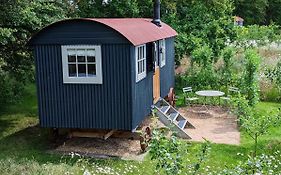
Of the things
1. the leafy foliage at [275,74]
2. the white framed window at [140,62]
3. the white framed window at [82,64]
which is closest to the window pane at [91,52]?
the white framed window at [82,64]

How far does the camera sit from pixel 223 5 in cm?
1873

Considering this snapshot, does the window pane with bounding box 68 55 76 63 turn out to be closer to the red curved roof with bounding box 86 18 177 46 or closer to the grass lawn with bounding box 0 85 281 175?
the red curved roof with bounding box 86 18 177 46

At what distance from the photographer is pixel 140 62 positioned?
33.2ft

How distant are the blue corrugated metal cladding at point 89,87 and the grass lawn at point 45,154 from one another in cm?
90

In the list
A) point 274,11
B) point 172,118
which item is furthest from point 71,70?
point 274,11

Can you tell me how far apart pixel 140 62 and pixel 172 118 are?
96.5 inches

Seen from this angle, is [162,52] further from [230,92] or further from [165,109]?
[230,92]

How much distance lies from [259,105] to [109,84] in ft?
24.6

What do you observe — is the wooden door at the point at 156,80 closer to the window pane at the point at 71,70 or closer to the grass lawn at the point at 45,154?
the grass lawn at the point at 45,154

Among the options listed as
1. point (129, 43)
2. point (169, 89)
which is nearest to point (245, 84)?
point (169, 89)

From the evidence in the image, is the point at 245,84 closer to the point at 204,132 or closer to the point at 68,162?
the point at 204,132

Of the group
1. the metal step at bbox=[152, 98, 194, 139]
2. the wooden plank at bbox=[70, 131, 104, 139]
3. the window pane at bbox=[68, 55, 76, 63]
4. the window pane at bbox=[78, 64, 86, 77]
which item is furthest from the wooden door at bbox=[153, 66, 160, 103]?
the window pane at bbox=[68, 55, 76, 63]

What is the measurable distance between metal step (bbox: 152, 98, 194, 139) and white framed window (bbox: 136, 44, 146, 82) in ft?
3.46

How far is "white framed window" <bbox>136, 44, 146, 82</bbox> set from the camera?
9.75m
